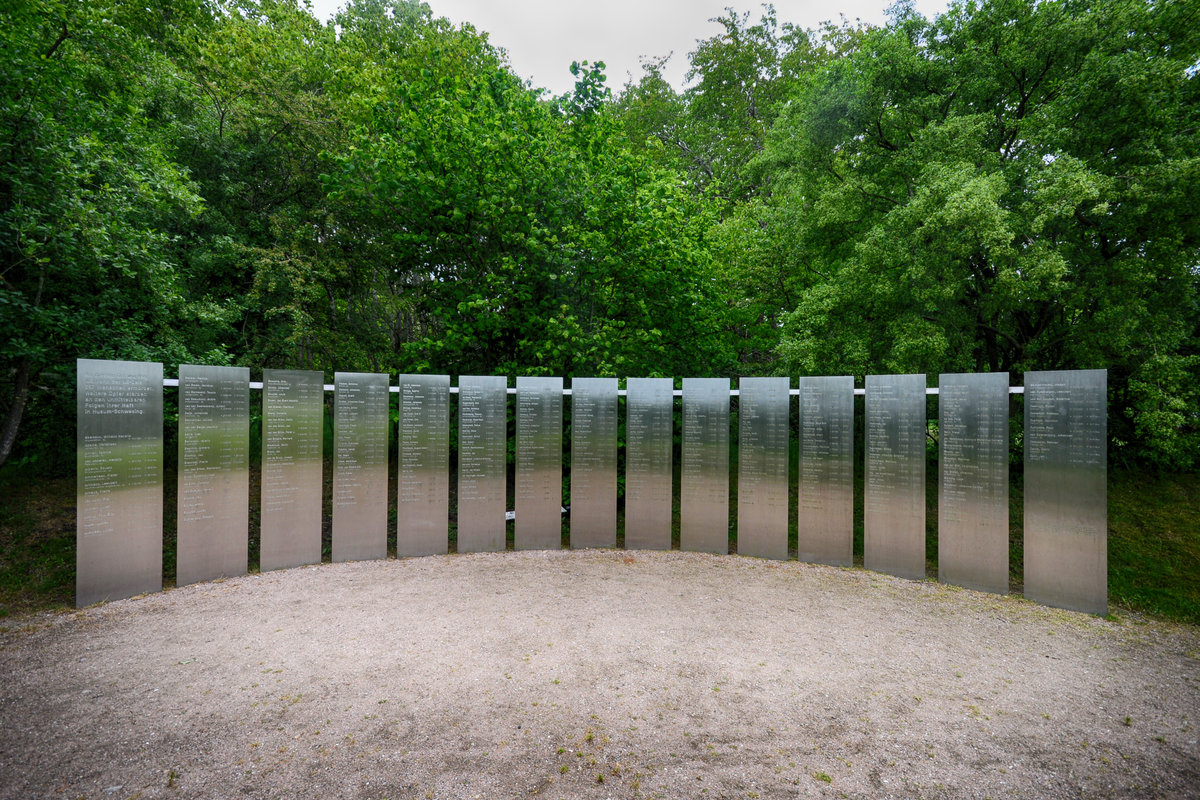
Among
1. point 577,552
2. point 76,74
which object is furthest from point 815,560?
point 76,74

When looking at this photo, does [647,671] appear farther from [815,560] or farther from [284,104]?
[284,104]

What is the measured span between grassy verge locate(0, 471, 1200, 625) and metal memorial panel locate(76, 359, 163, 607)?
2.04 ft

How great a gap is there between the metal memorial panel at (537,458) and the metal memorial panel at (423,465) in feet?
3.46

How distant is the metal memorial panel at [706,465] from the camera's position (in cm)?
748

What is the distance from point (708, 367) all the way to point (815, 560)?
4228mm

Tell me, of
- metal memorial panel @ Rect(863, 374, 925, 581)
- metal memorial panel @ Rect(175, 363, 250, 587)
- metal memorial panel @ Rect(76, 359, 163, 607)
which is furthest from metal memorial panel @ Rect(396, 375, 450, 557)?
metal memorial panel @ Rect(863, 374, 925, 581)

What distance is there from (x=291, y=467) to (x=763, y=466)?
629 cm

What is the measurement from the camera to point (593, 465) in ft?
25.6

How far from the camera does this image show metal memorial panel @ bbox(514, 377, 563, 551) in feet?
25.1

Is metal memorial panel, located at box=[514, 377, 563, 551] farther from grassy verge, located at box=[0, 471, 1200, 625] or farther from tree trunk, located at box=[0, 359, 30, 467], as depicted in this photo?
tree trunk, located at box=[0, 359, 30, 467]

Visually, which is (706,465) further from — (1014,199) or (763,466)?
(1014,199)

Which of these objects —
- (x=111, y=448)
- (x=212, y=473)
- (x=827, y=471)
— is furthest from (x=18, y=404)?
(x=827, y=471)

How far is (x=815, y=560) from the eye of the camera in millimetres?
7074

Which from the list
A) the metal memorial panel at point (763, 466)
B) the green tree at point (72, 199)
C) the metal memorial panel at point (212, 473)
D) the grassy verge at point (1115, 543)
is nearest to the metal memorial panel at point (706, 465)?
the metal memorial panel at point (763, 466)
